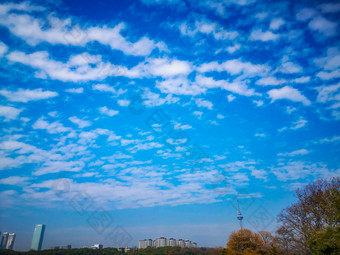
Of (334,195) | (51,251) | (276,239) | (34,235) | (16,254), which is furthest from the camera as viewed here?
(34,235)

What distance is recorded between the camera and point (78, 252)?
102 metres

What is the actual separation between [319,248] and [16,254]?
4538 inches

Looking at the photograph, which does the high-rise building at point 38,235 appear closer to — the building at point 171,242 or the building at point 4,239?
the building at point 4,239

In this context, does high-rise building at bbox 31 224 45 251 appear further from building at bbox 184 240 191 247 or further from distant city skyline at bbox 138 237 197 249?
building at bbox 184 240 191 247

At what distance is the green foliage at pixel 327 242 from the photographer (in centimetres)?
1722

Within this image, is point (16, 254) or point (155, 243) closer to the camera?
point (16, 254)

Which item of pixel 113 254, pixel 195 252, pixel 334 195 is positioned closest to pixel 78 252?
pixel 113 254

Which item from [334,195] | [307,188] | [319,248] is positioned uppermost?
[307,188]

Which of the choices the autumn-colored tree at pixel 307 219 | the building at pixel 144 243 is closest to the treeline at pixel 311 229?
the autumn-colored tree at pixel 307 219

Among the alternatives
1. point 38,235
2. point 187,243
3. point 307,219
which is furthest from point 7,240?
point 307,219

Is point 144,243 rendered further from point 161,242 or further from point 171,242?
point 171,242

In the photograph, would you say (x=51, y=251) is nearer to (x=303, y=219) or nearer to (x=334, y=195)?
(x=303, y=219)

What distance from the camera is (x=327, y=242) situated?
1784cm

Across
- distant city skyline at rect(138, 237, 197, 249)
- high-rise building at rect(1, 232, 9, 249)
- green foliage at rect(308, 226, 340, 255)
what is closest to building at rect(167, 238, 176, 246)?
distant city skyline at rect(138, 237, 197, 249)
